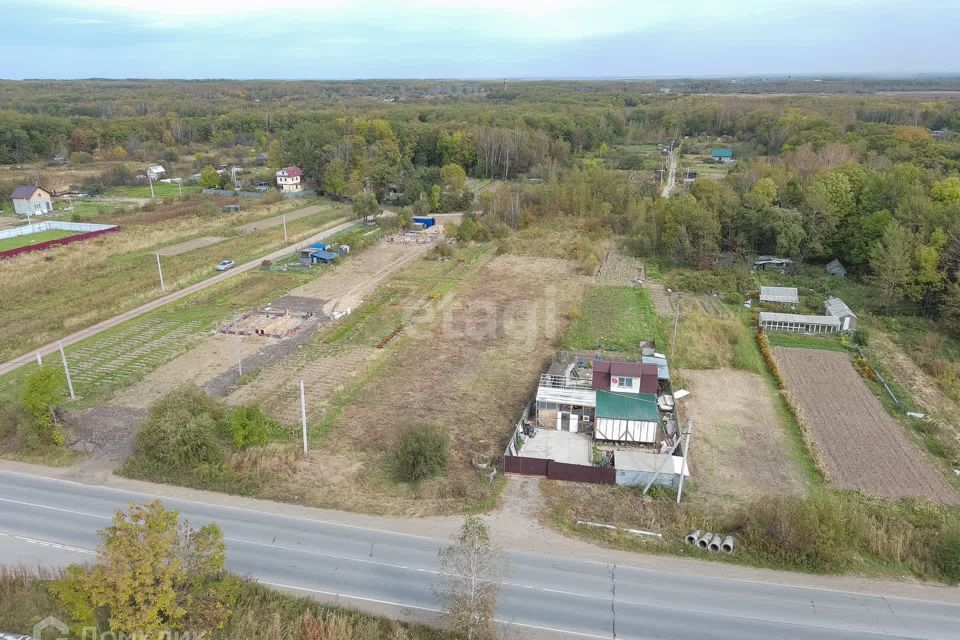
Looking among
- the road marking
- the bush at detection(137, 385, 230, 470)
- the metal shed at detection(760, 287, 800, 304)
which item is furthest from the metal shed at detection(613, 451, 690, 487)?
the metal shed at detection(760, 287, 800, 304)

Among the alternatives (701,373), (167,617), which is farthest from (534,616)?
(701,373)

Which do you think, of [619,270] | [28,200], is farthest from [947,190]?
[28,200]

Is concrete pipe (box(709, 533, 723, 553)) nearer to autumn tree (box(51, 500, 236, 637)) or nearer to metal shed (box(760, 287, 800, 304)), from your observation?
autumn tree (box(51, 500, 236, 637))

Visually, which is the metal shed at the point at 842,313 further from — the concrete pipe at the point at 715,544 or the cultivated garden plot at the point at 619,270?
the concrete pipe at the point at 715,544

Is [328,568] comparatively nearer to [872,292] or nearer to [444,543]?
[444,543]

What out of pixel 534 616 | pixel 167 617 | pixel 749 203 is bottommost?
pixel 534 616
